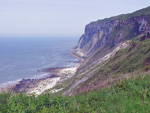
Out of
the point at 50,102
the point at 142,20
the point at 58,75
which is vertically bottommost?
the point at 58,75

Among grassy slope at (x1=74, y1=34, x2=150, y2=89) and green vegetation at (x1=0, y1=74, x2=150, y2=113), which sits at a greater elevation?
green vegetation at (x1=0, y1=74, x2=150, y2=113)

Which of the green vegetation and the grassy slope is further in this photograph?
the grassy slope

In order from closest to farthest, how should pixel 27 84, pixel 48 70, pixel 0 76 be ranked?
pixel 27 84
pixel 0 76
pixel 48 70

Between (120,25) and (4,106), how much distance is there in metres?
108

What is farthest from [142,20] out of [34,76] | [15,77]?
[15,77]

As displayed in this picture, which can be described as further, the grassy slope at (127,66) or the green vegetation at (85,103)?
the grassy slope at (127,66)

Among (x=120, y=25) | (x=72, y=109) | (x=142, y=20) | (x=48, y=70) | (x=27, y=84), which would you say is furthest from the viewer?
(x=120, y=25)

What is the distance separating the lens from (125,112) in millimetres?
6199

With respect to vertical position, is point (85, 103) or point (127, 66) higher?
point (85, 103)

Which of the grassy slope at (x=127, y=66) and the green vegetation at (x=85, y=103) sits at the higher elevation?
the green vegetation at (x=85, y=103)

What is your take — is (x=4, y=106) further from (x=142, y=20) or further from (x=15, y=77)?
(x=142, y=20)

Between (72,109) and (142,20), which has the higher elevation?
(142,20)

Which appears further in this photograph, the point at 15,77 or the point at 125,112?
the point at 15,77

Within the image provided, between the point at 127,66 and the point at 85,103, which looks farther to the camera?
the point at 127,66
